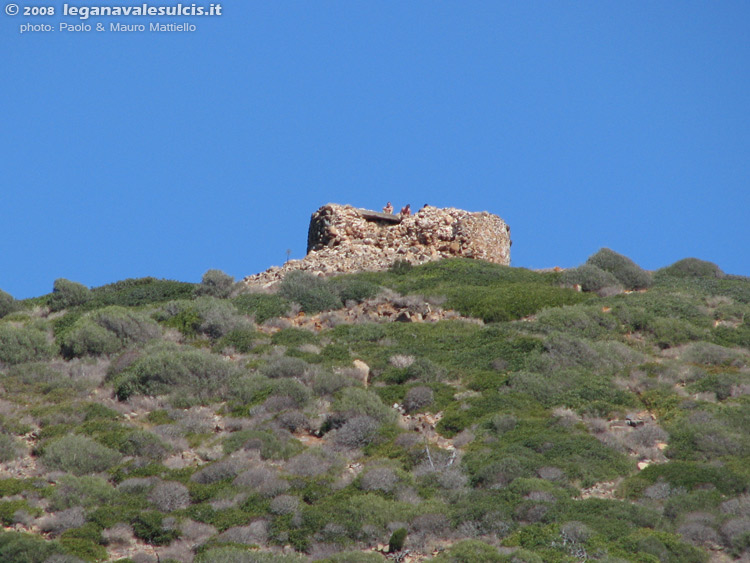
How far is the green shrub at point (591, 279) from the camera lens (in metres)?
35.9

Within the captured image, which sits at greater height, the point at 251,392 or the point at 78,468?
the point at 251,392

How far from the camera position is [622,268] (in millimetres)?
37344

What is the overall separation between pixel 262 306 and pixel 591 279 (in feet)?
34.6

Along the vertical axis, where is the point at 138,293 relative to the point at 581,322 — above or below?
above

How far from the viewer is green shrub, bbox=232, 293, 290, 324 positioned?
32250mm

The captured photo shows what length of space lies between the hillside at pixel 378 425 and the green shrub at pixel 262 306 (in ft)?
0.33

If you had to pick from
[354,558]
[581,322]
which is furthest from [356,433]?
[581,322]

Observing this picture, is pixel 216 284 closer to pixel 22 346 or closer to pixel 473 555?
pixel 22 346

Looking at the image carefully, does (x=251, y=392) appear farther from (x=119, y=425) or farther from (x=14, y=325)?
(x=14, y=325)

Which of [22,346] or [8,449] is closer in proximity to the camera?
[8,449]

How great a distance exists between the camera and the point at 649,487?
19656 millimetres

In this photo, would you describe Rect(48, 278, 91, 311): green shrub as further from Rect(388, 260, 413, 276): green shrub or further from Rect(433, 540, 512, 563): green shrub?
Rect(433, 540, 512, 563): green shrub

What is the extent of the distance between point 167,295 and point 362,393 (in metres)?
13.5

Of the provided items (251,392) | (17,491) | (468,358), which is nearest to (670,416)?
(468,358)
